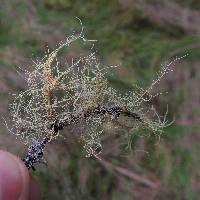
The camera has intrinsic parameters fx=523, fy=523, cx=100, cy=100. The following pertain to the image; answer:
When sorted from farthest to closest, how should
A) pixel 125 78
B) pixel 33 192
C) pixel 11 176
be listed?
pixel 125 78 < pixel 33 192 < pixel 11 176

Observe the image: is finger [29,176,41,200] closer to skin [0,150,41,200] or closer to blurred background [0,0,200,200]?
skin [0,150,41,200]

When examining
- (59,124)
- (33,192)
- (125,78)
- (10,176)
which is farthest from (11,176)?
(125,78)

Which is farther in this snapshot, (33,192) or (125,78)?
(125,78)

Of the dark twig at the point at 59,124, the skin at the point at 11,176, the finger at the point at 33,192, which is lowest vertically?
the finger at the point at 33,192

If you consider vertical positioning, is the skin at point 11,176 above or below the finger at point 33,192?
above

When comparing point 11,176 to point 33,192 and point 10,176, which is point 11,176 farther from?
point 33,192

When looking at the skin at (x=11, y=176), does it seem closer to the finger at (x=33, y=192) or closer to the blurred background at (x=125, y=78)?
the finger at (x=33, y=192)

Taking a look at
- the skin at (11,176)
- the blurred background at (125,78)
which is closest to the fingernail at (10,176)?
the skin at (11,176)

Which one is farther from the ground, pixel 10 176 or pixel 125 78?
pixel 10 176
